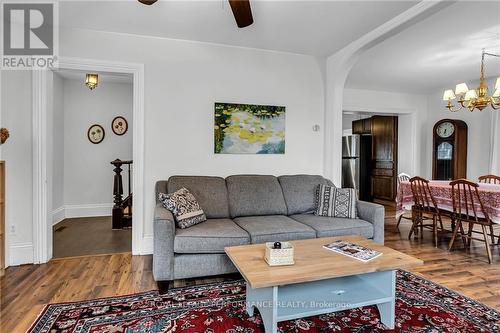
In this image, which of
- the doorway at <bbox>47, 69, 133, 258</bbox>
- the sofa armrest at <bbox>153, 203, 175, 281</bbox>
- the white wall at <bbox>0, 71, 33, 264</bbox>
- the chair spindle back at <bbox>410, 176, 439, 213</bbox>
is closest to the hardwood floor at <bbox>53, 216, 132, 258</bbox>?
the doorway at <bbox>47, 69, 133, 258</bbox>

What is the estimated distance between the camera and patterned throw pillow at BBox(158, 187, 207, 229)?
2.62m

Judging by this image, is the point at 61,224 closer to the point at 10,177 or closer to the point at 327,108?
the point at 10,177

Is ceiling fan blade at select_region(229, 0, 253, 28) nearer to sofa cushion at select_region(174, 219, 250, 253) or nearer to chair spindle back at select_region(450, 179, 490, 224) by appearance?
sofa cushion at select_region(174, 219, 250, 253)

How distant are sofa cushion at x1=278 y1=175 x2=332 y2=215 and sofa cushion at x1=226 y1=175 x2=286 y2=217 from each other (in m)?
0.09

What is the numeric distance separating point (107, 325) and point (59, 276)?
3.74ft

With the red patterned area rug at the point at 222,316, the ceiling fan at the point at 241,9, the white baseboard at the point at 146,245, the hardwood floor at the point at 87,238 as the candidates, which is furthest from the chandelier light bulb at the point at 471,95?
the hardwood floor at the point at 87,238

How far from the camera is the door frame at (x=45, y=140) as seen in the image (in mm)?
2992

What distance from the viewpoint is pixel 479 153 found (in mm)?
5430

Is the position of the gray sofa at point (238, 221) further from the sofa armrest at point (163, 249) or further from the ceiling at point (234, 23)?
the ceiling at point (234, 23)

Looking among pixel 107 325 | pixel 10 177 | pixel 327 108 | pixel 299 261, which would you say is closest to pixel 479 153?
pixel 327 108

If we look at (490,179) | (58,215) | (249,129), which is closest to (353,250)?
(249,129)

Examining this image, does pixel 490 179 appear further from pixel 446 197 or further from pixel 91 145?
pixel 91 145

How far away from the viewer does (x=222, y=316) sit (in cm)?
201

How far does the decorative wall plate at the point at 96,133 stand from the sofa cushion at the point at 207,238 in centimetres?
356
